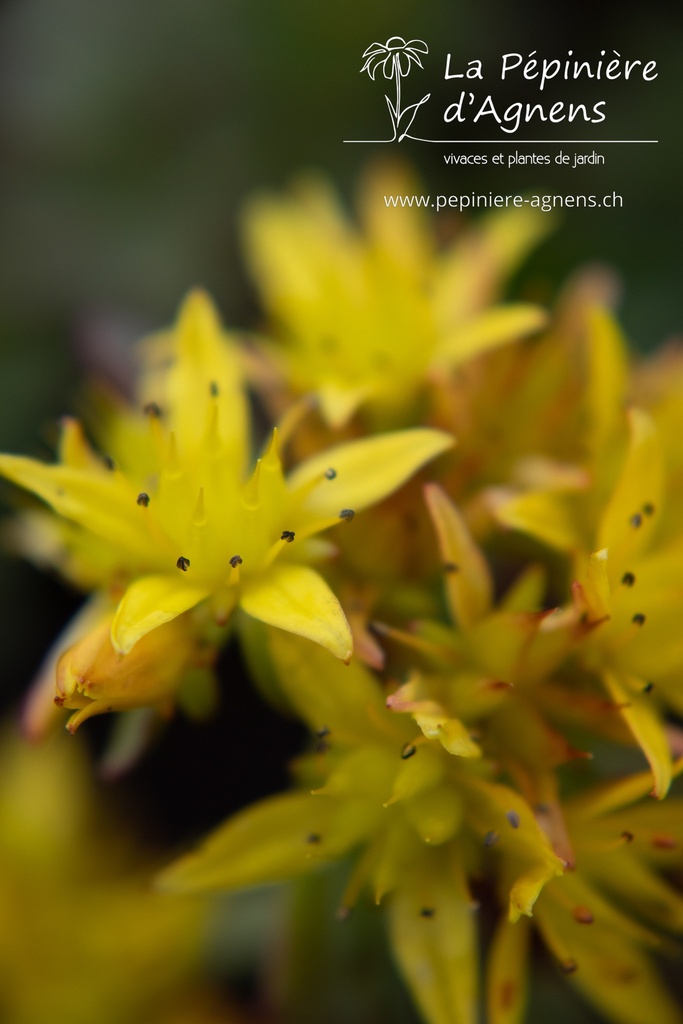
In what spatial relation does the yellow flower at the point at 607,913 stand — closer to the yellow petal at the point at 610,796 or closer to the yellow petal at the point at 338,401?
the yellow petal at the point at 610,796

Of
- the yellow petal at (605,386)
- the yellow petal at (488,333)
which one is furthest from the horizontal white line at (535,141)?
the yellow petal at (605,386)

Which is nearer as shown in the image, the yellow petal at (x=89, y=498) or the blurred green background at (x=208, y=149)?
the yellow petal at (x=89, y=498)

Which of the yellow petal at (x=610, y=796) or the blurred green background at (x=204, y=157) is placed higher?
the blurred green background at (x=204, y=157)

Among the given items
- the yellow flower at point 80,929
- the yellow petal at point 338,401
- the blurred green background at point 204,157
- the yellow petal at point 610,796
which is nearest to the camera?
the yellow petal at point 610,796

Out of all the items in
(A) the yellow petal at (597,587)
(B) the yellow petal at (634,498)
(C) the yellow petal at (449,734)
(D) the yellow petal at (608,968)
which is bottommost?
(D) the yellow petal at (608,968)

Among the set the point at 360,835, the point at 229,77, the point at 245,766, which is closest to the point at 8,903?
the point at 245,766

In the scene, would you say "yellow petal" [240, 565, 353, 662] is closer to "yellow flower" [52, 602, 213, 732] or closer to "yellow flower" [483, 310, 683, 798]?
"yellow flower" [52, 602, 213, 732]
